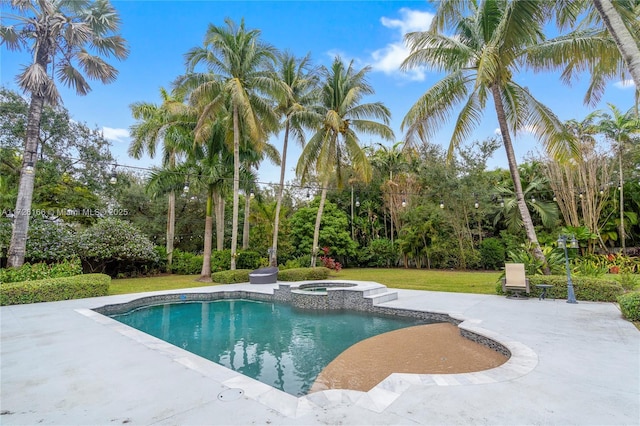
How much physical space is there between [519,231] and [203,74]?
1855cm

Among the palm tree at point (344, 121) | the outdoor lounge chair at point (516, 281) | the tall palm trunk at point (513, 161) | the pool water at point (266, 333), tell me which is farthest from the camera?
the palm tree at point (344, 121)

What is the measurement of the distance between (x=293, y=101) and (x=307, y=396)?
48.3ft

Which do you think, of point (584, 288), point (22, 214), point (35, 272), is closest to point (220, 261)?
point (35, 272)

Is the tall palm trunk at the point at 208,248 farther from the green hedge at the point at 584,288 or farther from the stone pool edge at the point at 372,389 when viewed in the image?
the green hedge at the point at 584,288

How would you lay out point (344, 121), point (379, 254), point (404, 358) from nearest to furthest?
point (404, 358)
point (344, 121)
point (379, 254)

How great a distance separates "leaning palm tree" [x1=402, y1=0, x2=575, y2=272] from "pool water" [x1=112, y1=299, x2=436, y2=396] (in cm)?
594

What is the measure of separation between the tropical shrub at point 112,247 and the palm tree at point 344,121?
29.3 feet

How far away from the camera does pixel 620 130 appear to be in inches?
595

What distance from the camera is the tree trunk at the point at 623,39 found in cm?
506

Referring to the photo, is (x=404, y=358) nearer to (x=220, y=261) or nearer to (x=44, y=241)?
(x=220, y=261)

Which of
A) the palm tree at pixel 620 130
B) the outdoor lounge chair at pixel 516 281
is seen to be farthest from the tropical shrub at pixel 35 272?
the palm tree at pixel 620 130

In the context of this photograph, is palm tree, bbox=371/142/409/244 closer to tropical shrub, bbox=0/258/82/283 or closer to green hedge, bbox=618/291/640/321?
green hedge, bbox=618/291/640/321

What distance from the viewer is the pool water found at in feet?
16.1

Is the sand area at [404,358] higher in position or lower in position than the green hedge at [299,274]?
lower
